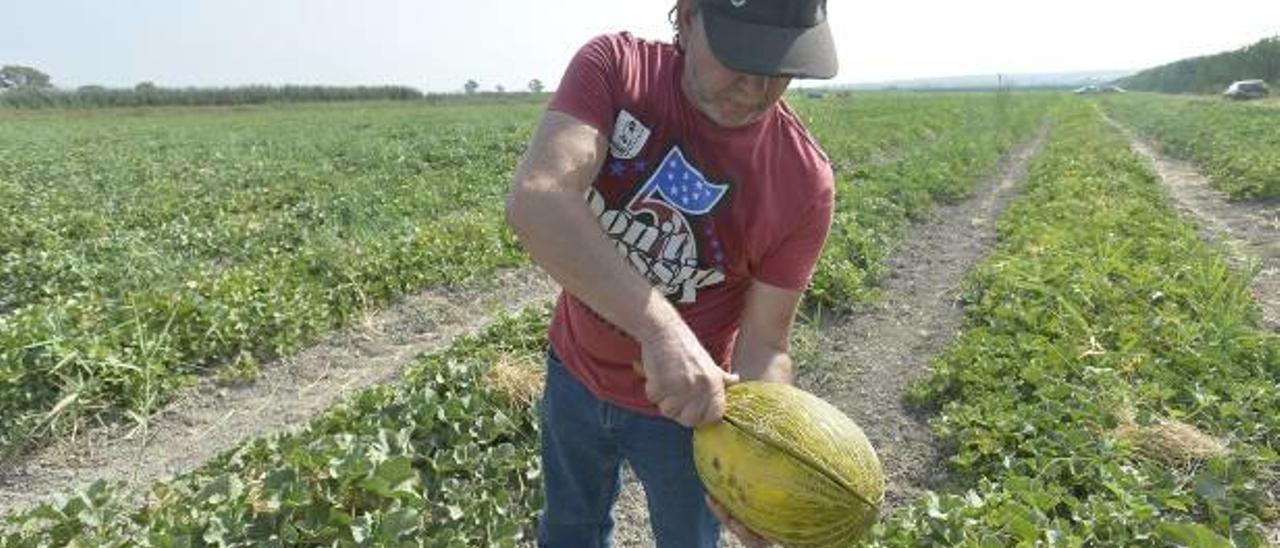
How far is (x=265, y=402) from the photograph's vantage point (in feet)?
18.3

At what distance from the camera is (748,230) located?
2025mm

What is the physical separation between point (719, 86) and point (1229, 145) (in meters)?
20.0

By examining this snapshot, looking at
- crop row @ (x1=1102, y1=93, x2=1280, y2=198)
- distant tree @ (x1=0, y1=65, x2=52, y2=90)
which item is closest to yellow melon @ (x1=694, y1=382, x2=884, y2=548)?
crop row @ (x1=1102, y1=93, x2=1280, y2=198)

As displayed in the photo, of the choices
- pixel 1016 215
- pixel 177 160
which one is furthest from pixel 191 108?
pixel 1016 215

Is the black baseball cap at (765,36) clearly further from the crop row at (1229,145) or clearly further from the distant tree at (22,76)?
the distant tree at (22,76)

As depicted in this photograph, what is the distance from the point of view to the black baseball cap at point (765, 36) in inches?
65.8

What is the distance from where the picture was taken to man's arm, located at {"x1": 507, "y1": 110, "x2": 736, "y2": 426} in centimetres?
157

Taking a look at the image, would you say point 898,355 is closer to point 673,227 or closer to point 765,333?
point 765,333

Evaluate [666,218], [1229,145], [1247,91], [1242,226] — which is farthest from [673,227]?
[1247,91]

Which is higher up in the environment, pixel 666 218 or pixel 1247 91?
pixel 1247 91

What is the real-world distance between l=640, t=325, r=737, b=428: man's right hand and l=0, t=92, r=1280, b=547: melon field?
1836 mm

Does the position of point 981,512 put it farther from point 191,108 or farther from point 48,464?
point 191,108

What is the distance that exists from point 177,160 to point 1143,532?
20142mm

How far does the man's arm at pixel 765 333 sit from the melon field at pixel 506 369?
1.55m
